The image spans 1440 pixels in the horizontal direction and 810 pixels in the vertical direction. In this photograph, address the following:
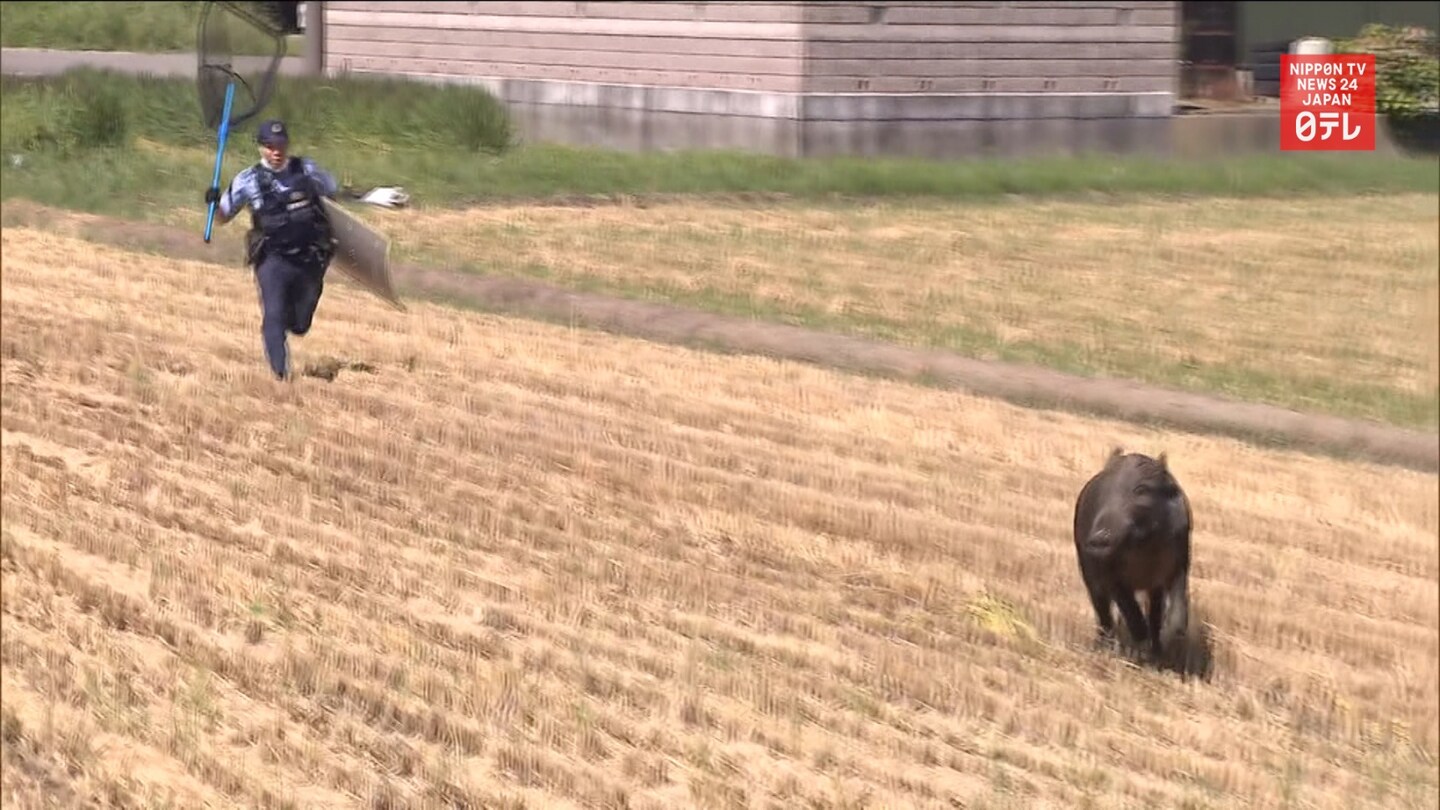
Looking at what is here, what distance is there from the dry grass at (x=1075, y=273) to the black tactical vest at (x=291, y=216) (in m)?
5.29

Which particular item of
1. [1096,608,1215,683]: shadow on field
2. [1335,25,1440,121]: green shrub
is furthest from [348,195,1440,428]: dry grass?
[1096,608,1215,683]: shadow on field

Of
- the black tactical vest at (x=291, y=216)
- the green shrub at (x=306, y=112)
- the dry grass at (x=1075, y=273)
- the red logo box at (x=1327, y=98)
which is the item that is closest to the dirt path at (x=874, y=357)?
the dry grass at (x=1075, y=273)

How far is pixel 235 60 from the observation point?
21.5 m

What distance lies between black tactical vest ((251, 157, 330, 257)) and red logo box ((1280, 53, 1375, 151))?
7142 mm

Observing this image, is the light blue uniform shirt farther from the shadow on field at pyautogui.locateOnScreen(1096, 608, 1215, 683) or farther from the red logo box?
the red logo box

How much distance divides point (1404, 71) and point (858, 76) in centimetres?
718

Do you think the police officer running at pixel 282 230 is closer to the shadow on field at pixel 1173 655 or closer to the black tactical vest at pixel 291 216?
the black tactical vest at pixel 291 216

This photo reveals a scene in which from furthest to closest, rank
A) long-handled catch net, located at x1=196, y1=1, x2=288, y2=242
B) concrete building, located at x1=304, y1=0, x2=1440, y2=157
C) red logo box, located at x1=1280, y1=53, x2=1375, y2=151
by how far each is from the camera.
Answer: concrete building, located at x1=304, y1=0, x2=1440, y2=157, long-handled catch net, located at x1=196, y1=1, x2=288, y2=242, red logo box, located at x1=1280, y1=53, x2=1375, y2=151

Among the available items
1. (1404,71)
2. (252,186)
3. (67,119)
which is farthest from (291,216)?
(67,119)

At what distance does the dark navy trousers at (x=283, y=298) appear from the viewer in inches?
536

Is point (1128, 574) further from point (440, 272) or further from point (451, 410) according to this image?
point (440, 272)

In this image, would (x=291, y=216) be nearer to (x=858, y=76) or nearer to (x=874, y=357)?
(x=874, y=357)

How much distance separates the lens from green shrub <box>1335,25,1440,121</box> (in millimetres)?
20453

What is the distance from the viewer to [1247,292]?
19.9 m
